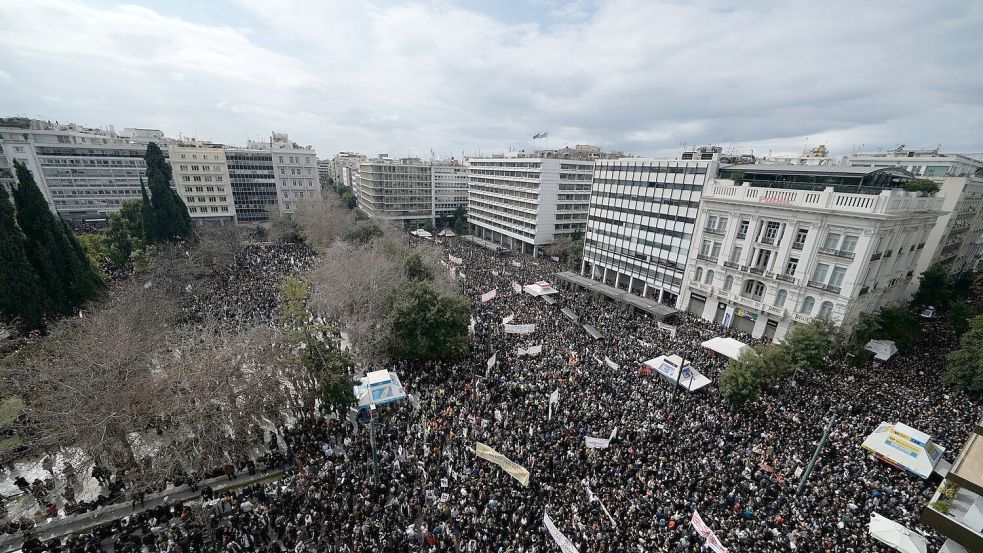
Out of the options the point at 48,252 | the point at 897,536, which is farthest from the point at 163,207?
the point at 897,536

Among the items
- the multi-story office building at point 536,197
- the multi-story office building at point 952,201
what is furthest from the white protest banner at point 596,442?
the multi-story office building at point 536,197

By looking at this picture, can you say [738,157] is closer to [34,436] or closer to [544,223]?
[544,223]

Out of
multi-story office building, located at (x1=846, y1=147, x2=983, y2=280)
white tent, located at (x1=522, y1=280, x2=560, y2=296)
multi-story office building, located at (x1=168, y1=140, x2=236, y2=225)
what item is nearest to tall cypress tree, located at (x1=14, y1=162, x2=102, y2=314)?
white tent, located at (x1=522, y1=280, x2=560, y2=296)

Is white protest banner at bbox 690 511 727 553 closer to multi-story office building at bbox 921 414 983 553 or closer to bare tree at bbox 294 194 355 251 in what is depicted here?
multi-story office building at bbox 921 414 983 553

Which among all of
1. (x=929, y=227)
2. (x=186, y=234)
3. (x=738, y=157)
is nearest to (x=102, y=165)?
(x=186, y=234)

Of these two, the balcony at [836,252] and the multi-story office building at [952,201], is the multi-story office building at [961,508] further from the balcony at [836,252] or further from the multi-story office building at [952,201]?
the multi-story office building at [952,201]
